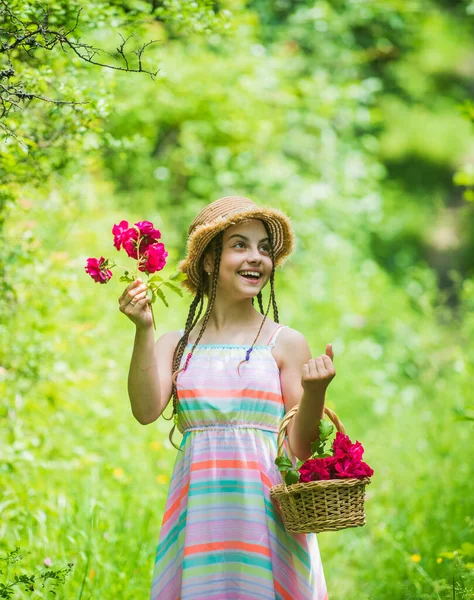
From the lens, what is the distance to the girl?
223cm

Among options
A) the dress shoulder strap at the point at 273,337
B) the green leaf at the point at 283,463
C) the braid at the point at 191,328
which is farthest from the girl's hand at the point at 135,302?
the green leaf at the point at 283,463

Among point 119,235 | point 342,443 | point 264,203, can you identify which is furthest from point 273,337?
point 264,203

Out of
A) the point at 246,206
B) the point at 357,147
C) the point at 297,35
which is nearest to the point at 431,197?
the point at 357,147

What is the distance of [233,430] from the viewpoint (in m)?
2.34

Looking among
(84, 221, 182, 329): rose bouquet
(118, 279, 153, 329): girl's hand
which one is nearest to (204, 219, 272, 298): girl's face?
(84, 221, 182, 329): rose bouquet

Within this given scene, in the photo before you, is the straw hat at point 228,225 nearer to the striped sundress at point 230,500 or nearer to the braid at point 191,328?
the braid at point 191,328

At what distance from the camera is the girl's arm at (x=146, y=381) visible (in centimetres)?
232

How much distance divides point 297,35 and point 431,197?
17.3ft

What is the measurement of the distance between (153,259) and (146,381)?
382mm

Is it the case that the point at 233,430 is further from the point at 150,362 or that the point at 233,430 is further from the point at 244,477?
the point at 150,362

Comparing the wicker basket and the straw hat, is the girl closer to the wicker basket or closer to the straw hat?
the straw hat

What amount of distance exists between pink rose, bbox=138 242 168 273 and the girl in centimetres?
8

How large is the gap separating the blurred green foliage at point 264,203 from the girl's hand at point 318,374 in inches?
36.2

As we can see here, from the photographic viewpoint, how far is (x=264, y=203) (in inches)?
299
